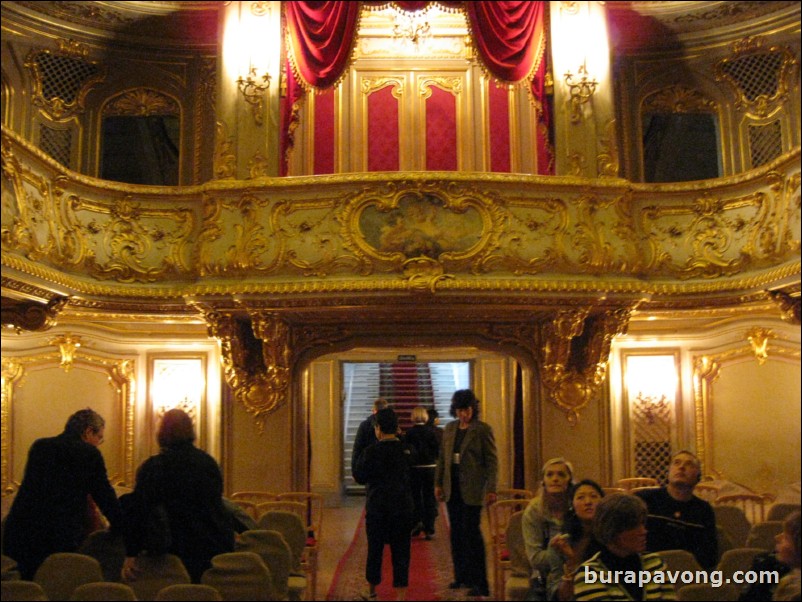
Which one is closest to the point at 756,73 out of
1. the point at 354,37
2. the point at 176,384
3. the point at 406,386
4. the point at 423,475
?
the point at 354,37

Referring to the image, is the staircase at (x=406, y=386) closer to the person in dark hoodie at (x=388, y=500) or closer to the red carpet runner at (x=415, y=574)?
the red carpet runner at (x=415, y=574)

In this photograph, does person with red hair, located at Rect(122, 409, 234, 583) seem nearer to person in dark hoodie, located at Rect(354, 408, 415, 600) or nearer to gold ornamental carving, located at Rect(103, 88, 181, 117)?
person in dark hoodie, located at Rect(354, 408, 415, 600)

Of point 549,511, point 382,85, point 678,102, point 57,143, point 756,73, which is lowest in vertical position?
point 549,511

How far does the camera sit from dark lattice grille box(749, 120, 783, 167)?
28.8 feet

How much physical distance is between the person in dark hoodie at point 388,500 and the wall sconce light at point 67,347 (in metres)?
4.51

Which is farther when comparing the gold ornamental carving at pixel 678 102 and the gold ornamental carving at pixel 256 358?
the gold ornamental carving at pixel 678 102

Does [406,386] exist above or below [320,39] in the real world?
below

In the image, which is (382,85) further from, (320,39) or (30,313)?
(30,313)

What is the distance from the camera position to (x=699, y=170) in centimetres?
933

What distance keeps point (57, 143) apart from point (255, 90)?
7.81 feet

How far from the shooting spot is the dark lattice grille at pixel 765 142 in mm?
8789

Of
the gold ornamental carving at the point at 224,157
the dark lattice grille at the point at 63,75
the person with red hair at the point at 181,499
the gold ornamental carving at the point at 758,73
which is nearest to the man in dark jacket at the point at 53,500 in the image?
the person with red hair at the point at 181,499

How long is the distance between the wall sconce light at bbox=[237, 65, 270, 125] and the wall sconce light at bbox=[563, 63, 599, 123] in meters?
2.81

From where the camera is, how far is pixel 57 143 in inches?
360
